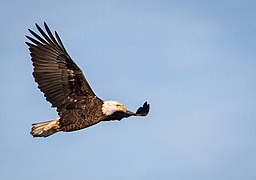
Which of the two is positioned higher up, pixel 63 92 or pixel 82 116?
pixel 63 92

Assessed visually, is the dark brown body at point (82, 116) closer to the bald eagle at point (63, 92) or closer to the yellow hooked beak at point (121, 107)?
the bald eagle at point (63, 92)

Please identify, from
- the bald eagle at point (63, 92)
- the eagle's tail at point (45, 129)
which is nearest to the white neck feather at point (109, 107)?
the bald eagle at point (63, 92)

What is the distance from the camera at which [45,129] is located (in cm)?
1112

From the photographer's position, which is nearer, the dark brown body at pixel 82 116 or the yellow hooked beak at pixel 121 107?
the dark brown body at pixel 82 116

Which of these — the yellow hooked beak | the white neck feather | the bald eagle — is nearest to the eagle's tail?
the bald eagle

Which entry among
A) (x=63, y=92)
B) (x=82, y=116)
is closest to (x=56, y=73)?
(x=63, y=92)

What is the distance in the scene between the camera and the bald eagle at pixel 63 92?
11.1 metres

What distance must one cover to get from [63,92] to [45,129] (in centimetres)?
93

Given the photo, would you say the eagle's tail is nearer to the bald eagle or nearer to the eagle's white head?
the bald eagle

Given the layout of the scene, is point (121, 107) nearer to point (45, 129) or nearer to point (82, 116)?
point (82, 116)

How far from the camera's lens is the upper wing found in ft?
37.3

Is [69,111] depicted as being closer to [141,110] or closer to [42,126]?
[42,126]

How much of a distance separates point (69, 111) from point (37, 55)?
5.01 feet

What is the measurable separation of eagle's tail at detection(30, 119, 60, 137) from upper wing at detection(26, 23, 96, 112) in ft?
1.23
